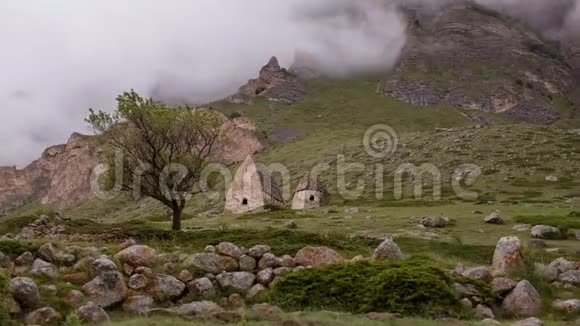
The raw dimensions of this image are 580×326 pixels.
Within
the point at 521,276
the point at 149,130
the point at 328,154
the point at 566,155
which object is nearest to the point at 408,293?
the point at 521,276

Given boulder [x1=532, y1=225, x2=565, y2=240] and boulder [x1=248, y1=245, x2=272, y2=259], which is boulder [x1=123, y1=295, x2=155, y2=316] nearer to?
boulder [x1=248, y1=245, x2=272, y2=259]

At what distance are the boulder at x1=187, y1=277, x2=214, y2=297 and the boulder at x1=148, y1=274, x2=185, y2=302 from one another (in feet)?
0.96

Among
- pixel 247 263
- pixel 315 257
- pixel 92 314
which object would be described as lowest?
pixel 92 314

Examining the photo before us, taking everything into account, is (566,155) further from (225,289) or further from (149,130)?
(225,289)

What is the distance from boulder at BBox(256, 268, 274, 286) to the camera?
19.2 metres

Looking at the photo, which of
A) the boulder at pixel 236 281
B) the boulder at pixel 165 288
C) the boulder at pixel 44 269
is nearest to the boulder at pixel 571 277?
the boulder at pixel 236 281

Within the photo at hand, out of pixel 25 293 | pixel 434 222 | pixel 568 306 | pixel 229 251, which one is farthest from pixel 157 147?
pixel 568 306

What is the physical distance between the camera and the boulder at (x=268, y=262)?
20.2m

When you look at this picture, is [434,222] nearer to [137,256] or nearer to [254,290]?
[254,290]

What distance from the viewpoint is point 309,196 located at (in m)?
74.7

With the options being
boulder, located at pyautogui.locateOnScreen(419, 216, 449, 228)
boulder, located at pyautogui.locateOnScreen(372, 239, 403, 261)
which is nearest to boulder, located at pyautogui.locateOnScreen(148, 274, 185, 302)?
boulder, located at pyautogui.locateOnScreen(372, 239, 403, 261)

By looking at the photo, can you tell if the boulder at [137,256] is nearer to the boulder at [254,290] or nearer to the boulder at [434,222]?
Result: the boulder at [254,290]

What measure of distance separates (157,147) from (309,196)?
34.3m

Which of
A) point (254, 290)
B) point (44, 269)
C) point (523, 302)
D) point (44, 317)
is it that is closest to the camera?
point (44, 317)
